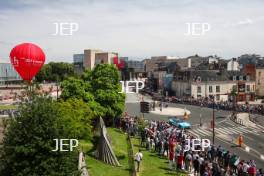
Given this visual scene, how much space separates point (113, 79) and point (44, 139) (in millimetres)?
30376

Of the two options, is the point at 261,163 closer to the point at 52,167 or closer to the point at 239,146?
the point at 239,146

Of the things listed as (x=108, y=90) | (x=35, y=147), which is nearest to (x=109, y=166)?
(x=35, y=147)

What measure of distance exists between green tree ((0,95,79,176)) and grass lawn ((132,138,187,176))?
8.83 meters

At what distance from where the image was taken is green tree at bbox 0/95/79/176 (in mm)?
18156

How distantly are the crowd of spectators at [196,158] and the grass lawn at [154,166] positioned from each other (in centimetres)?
51

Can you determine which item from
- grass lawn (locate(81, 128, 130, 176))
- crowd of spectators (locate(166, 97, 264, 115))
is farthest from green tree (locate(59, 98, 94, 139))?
crowd of spectators (locate(166, 97, 264, 115))

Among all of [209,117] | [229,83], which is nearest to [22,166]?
[209,117]

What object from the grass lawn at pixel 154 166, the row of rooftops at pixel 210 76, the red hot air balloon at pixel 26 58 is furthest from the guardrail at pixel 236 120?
the red hot air balloon at pixel 26 58

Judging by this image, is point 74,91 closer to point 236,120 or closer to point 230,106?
point 236,120

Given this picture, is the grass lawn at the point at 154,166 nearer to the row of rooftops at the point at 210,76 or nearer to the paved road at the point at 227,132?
the paved road at the point at 227,132

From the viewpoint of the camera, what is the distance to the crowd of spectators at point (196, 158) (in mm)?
25266

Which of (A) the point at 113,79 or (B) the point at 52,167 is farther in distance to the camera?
(A) the point at 113,79

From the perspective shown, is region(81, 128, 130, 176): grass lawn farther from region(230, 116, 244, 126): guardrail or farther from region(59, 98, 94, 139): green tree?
region(230, 116, 244, 126): guardrail

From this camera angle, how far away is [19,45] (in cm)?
3934
